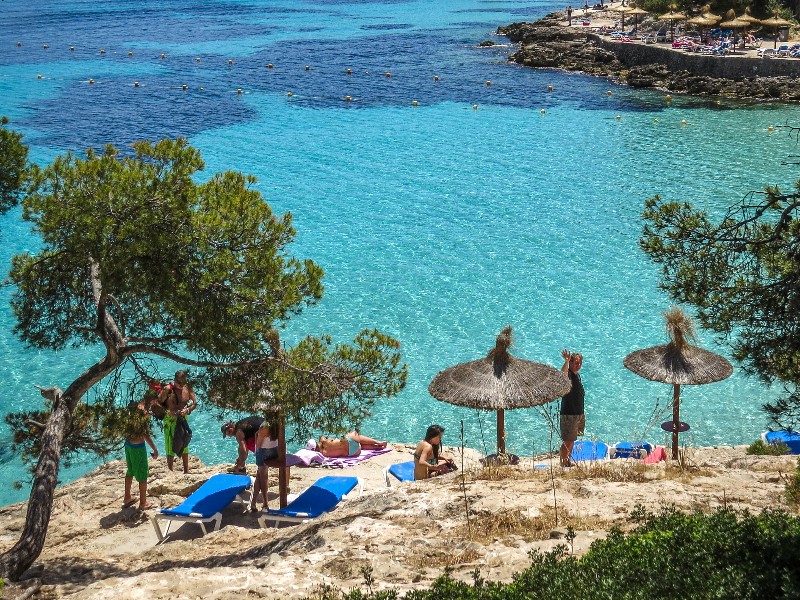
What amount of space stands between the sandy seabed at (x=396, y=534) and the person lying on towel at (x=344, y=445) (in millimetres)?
2411

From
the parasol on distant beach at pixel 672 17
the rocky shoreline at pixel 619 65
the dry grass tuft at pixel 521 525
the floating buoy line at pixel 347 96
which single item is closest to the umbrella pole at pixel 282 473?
the dry grass tuft at pixel 521 525

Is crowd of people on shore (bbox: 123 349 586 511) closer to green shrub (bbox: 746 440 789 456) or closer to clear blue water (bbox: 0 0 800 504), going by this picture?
clear blue water (bbox: 0 0 800 504)

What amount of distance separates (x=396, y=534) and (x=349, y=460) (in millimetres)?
5484

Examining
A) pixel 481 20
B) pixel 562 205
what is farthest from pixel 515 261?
pixel 481 20

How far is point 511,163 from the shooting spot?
32.6 meters

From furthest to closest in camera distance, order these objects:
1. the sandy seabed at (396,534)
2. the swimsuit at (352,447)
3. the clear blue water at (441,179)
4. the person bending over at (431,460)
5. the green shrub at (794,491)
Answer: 1. the clear blue water at (441,179)
2. the swimsuit at (352,447)
3. the person bending over at (431,460)
4. the green shrub at (794,491)
5. the sandy seabed at (396,534)

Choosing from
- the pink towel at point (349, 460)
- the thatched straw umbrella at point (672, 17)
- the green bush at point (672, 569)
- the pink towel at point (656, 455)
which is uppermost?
the thatched straw umbrella at point (672, 17)

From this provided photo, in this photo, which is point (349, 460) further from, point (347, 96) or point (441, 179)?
point (347, 96)

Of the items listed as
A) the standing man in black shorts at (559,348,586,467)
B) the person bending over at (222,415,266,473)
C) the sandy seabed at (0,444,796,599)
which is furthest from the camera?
the person bending over at (222,415,266,473)

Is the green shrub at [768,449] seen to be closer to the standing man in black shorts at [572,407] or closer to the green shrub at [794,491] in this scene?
the standing man in black shorts at [572,407]

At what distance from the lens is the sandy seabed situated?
7.32 m

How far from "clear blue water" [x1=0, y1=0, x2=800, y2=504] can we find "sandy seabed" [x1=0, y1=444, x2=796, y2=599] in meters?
3.91

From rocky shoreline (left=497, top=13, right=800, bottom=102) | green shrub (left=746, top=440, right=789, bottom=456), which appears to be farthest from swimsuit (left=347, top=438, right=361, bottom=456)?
rocky shoreline (left=497, top=13, right=800, bottom=102)

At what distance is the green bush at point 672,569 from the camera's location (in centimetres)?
561
